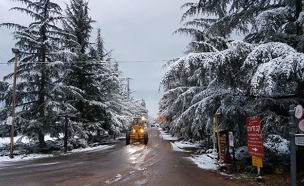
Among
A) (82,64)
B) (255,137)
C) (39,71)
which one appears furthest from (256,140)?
(82,64)

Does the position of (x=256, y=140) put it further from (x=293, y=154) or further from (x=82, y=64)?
(x=82, y=64)

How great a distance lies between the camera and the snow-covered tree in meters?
17.4

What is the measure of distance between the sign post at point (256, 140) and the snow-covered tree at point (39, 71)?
13160mm

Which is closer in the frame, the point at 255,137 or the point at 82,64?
the point at 255,137

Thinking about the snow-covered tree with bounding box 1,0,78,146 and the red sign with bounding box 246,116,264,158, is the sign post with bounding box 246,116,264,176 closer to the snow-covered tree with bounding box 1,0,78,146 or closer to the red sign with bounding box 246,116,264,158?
the red sign with bounding box 246,116,264,158

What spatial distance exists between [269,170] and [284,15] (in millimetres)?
5288

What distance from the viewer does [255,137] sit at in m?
8.30

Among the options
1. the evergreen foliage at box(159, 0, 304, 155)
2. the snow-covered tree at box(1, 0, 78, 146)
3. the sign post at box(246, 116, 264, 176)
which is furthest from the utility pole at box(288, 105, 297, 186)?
the snow-covered tree at box(1, 0, 78, 146)

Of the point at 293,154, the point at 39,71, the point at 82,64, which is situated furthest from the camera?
the point at 82,64

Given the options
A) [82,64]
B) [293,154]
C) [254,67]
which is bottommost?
[293,154]

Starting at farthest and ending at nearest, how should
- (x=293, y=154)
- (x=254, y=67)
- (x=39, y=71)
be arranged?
(x=39, y=71) → (x=254, y=67) → (x=293, y=154)

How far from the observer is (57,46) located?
63.0ft

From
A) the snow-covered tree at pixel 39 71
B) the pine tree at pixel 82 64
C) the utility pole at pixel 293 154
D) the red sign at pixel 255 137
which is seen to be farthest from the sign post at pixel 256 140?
the pine tree at pixel 82 64

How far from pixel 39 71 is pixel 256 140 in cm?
1453
